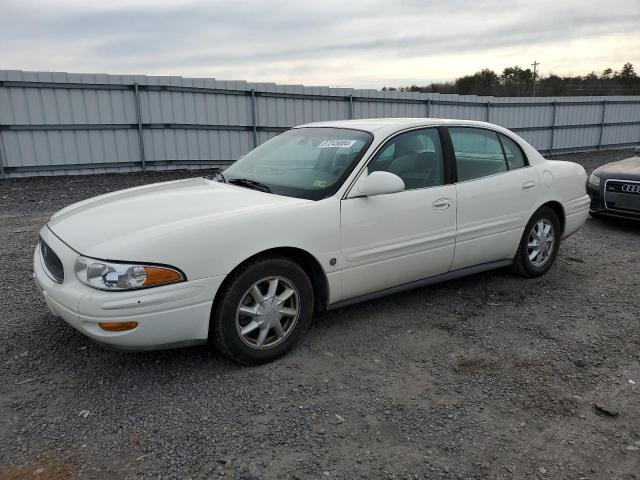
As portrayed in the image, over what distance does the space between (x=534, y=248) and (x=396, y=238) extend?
6.27 ft

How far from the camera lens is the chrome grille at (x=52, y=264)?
3098 mm

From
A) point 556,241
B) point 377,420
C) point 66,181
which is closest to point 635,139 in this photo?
point 556,241

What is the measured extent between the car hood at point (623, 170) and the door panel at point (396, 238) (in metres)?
4.20

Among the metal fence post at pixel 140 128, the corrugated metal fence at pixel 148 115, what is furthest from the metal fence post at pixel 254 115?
the metal fence post at pixel 140 128

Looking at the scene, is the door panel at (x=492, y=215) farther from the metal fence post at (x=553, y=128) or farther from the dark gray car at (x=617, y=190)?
the metal fence post at (x=553, y=128)

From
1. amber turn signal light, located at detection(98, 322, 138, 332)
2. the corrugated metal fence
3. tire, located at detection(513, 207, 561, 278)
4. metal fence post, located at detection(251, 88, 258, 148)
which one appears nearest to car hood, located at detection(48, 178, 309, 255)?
amber turn signal light, located at detection(98, 322, 138, 332)

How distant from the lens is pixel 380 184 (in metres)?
3.53

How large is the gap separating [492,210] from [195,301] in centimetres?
271

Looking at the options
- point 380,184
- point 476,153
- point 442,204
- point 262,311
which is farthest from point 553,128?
point 262,311

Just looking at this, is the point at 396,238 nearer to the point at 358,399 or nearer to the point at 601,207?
the point at 358,399

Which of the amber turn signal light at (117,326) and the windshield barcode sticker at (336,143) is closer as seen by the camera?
the amber turn signal light at (117,326)

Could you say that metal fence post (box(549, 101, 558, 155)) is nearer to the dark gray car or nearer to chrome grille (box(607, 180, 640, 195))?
the dark gray car

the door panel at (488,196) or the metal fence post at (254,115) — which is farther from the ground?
the metal fence post at (254,115)

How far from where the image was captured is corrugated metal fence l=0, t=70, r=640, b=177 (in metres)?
10.9
